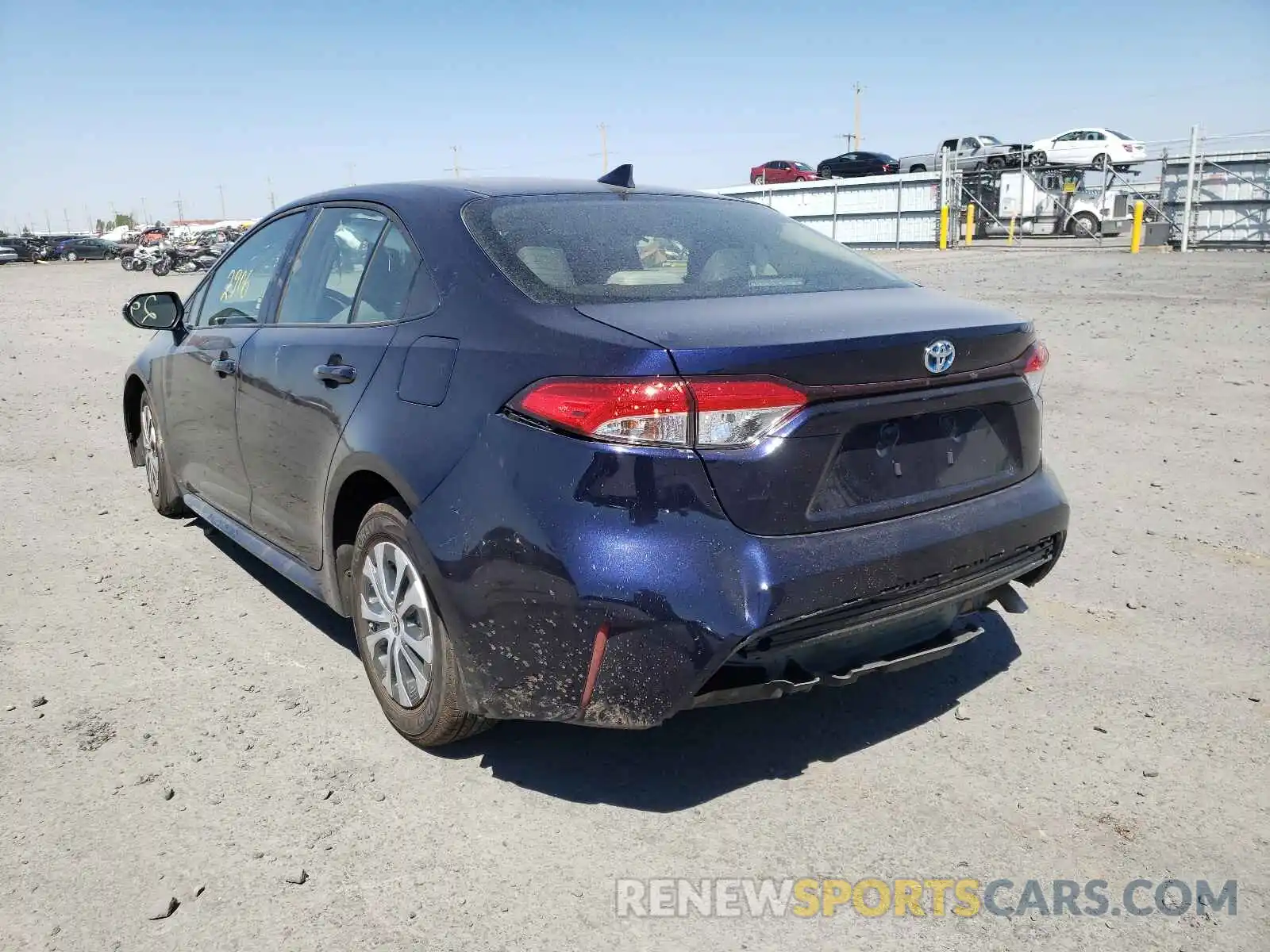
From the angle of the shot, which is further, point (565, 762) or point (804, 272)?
point (804, 272)

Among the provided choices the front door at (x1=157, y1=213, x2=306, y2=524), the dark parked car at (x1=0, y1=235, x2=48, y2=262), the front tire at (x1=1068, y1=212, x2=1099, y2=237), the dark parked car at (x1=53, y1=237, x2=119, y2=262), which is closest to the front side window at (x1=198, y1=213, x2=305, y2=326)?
the front door at (x1=157, y1=213, x2=306, y2=524)

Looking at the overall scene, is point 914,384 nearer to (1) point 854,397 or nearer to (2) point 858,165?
(1) point 854,397

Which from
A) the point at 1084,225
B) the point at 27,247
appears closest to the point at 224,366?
the point at 1084,225

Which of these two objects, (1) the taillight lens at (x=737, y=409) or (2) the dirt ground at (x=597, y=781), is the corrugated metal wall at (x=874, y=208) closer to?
(2) the dirt ground at (x=597, y=781)

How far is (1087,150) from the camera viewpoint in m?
32.5

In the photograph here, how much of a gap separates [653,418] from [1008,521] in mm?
1190

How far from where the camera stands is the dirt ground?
239cm

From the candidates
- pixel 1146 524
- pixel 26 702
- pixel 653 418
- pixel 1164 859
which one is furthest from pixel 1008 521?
pixel 26 702

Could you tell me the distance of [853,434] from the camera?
2.62 metres

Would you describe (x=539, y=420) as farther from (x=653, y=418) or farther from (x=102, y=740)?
(x=102, y=740)

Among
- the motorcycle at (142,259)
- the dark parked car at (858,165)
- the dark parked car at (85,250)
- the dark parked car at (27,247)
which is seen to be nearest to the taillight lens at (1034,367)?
the motorcycle at (142,259)

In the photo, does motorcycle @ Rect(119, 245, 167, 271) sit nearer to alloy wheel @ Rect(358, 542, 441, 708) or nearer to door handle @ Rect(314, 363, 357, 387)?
door handle @ Rect(314, 363, 357, 387)

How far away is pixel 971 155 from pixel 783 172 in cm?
1407

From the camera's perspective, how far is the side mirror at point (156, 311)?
495 cm
